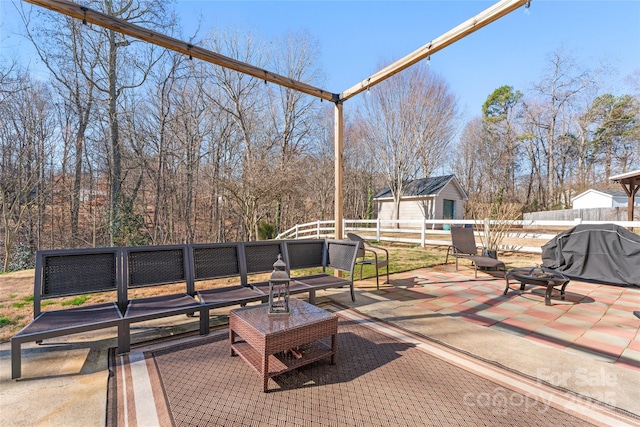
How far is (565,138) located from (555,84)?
4138 millimetres

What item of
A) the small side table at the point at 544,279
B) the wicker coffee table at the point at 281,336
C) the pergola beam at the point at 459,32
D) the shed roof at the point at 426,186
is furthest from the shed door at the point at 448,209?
the wicker coffee table at the point at 281,336

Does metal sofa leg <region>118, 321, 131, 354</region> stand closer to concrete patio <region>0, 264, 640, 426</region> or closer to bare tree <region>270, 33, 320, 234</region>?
concrete patio <region>0, 264, 640, 426</region>

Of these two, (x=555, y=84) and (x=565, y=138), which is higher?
(x=555, y=84)

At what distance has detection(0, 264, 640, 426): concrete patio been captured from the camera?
6.15ft

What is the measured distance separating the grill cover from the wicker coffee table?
5.69m

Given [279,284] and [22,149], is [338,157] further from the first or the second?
[22,149]

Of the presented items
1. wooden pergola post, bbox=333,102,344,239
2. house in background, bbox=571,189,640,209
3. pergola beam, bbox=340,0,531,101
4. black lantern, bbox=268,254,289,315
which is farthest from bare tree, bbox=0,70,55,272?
house in background, bbox=571,189,640,209

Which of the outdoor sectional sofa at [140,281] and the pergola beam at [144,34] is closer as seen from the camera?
the outdoor sectional sofa at [140,281]

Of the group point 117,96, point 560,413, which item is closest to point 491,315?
point 560,413

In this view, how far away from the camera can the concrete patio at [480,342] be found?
187 centimetres

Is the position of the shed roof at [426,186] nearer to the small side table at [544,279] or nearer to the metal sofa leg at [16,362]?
the small side table at [544,279]

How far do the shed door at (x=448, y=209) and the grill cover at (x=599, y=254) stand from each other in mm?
11654

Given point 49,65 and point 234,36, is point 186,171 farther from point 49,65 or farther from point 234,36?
point 234,36

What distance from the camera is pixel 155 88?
11227 millimetres
